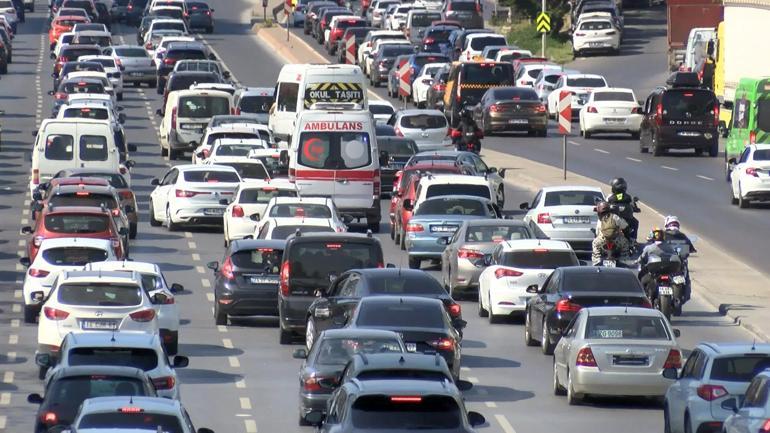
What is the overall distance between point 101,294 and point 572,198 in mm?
14857

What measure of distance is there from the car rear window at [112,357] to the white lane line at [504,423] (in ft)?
13.3

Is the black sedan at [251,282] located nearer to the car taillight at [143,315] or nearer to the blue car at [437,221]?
the car taillight at [143,315]

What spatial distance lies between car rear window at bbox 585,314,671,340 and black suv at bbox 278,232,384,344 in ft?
18.9

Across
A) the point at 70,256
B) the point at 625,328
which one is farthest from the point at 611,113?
the point at 625,328

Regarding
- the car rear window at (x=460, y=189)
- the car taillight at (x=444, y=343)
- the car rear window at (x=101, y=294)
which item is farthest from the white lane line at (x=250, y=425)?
the car rear window at (x=460, y=189)

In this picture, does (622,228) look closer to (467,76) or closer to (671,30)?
(467,76)

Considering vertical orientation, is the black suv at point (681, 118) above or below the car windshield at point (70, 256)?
below

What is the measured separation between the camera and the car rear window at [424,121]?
58.8 meters

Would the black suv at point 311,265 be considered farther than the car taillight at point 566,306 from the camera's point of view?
Yes

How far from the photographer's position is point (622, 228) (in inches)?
1401

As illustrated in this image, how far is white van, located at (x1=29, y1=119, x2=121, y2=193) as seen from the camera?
48.8m

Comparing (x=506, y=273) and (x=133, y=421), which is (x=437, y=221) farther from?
(x=133, y=421)

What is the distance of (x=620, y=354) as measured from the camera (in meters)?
25.9

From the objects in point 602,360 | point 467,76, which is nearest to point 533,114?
point 467,76
